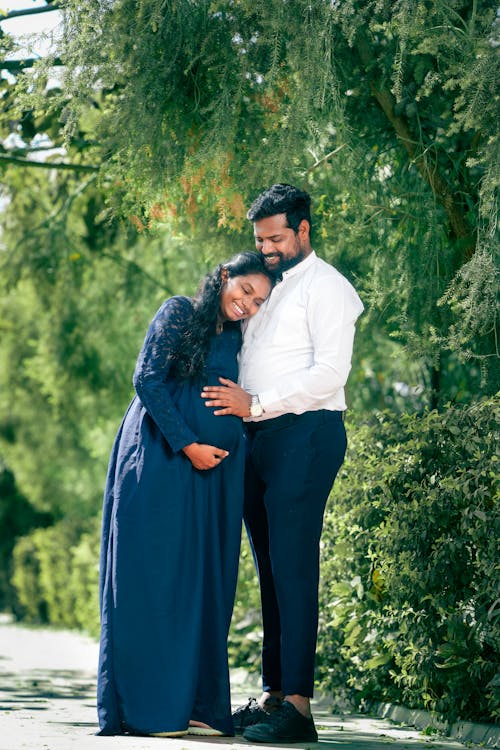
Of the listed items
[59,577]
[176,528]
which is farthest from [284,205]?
[59,577]

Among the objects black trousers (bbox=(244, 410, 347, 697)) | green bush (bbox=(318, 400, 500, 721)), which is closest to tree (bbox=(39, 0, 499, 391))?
green bush (bbox=(318, 400, 500, 721))

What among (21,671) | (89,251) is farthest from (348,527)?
(89,251)

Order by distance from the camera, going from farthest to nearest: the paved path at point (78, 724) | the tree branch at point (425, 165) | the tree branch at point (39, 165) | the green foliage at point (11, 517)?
1. the green foliage at point (11, 517)
2. the tree branch at point (39, 165)
3. the tree branch at point (425, 165)
4. the paved path at point (78, 724)

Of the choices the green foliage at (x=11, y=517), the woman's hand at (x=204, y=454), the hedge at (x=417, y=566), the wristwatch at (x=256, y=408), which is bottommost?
the green foliage at (x=11, y=517)

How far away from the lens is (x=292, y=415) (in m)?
5.70

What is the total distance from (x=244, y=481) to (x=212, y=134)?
6.38 ft

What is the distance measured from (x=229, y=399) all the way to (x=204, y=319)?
1.35 ft

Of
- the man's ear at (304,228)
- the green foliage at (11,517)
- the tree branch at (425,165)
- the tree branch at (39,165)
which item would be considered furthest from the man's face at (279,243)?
the green foliage at (11,517)

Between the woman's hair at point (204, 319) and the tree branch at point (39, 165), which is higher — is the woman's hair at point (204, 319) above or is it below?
below

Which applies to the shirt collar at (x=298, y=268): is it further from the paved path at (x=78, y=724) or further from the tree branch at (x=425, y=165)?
the paved path at (x=78, y=724)

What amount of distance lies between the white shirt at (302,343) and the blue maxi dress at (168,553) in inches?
6.1

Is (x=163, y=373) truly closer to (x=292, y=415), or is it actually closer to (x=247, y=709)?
(x=292, y=415)

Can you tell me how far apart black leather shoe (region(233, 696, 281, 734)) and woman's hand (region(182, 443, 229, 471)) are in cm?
123

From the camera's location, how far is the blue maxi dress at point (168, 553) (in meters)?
5.39
